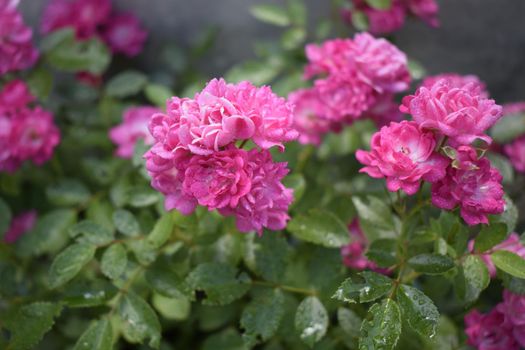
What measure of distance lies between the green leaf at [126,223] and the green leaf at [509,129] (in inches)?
37.4

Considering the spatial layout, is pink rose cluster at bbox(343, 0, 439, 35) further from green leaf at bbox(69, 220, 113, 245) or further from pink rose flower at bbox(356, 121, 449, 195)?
green leaf at bbox(69, 220, 113, 245)

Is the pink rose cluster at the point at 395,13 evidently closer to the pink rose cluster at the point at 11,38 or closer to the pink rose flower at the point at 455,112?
the pink rose flower at the point at 455,112

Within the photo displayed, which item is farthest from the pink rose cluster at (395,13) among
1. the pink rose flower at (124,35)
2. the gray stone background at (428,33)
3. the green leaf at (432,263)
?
the green leaf at (432,263)

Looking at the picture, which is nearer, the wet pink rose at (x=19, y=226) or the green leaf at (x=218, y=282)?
the green leaf at (x=218, y=282)

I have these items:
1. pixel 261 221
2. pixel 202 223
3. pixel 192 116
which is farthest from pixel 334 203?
pixel 192 116

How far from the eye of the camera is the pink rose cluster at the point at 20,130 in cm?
148

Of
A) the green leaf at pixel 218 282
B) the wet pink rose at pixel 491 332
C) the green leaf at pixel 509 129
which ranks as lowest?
the wet pink rose at pixel 491 332

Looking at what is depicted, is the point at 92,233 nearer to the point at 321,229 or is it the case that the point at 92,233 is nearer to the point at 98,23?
the point at 321,229

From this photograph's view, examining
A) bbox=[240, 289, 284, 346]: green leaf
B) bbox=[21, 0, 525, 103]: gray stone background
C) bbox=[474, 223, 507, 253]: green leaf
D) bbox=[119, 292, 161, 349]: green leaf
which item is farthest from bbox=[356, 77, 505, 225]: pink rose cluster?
bbox=[21, 0, 525, 103]: gray stone background

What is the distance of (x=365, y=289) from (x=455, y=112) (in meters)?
0.33

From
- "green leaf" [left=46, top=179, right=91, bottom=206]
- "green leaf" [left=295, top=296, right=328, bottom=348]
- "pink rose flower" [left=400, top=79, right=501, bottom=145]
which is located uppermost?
"pink rose flower" [left=400, top=79, right=501, bottom=145]

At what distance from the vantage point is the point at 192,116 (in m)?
0.97

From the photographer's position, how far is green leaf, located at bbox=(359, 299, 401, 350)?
99 centimetres

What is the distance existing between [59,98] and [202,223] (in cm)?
99
